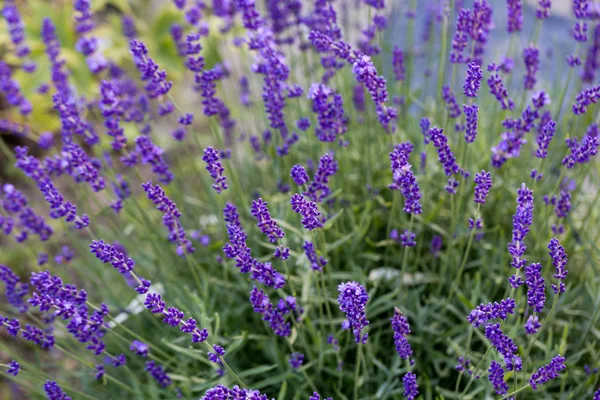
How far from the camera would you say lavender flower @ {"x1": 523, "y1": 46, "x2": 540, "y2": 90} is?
2.59 metres

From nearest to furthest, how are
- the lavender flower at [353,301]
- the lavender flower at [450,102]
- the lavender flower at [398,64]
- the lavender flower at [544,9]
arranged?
Answer: the lavender flower at [353,301], the lavender flower at [544,9], the lavender flower at [450,102], the lavender flower at [398,64]

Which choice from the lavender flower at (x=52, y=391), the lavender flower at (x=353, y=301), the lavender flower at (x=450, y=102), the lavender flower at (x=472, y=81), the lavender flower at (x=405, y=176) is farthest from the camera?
the lavender flower at (x=450, y=102)

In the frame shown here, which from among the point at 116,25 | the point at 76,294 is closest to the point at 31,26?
the point at 116,25

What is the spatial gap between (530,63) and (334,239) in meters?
1.22

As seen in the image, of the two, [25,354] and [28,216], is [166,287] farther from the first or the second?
[25,354]

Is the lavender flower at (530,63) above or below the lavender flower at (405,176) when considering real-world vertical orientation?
above

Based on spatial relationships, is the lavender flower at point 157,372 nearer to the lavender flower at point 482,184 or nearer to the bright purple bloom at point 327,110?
the bright purple bloom at point 327,110

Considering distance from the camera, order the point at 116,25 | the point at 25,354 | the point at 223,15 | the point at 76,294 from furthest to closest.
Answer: the point at 116,25 < the point at 25,354 < the point at 223,15 < the point at 76,294

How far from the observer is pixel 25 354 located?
4.25m

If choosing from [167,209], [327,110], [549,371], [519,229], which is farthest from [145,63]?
[549,371]

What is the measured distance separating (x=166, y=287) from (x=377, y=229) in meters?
1.14

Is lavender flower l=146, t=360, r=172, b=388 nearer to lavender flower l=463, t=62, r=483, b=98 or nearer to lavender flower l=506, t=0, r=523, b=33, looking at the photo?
lavender flower l=463, t=62, r=483, b=98

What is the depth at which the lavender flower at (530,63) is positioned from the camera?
102 inches

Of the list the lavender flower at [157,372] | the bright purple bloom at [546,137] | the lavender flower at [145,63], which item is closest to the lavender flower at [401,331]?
the bright purple bloom at [546,137]
